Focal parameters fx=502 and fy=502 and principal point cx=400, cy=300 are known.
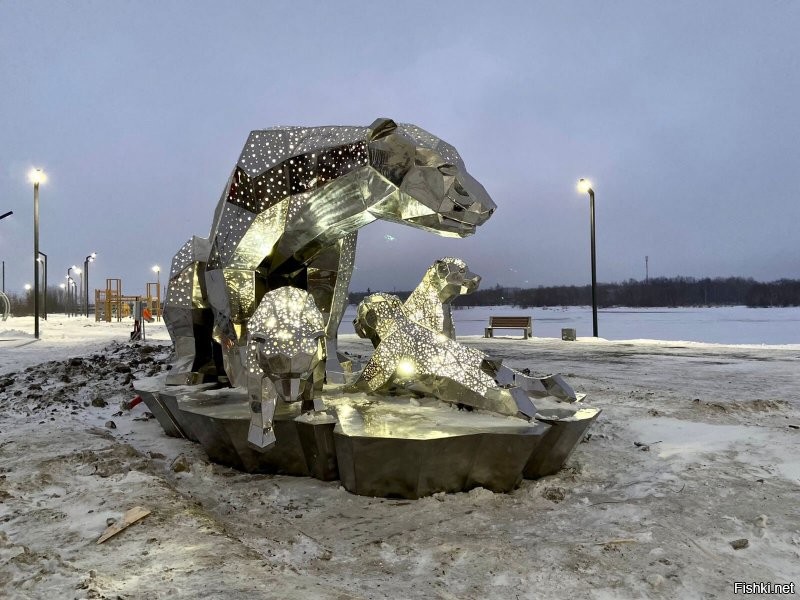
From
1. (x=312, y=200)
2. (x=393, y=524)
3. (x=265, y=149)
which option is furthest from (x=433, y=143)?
(x=393, y=524)

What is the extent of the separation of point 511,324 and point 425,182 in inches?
625

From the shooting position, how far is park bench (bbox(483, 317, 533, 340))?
17.9m

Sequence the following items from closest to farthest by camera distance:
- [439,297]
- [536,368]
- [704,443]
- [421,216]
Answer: [421,216] → [439,297] → [704,443] → [536,368]

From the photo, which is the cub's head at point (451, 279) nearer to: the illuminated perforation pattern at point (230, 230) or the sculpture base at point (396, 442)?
the sculpture base at point (396, 442)

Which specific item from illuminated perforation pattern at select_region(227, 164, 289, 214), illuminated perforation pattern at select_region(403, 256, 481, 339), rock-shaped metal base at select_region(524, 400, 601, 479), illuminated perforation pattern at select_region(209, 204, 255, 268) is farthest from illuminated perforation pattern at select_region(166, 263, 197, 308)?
rock-shaped metal base at select_region(524, 400, 601, 479)

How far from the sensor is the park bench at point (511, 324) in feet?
58.9

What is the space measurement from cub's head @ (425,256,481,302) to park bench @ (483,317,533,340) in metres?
14.2

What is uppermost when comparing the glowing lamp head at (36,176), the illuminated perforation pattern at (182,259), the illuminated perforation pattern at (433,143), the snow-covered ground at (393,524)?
the glowing lamp head at (36,176)

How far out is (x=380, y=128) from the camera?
323 cm

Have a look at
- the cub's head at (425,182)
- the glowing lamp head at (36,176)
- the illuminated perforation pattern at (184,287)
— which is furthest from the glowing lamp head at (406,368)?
the glowing lamp head at (36,176)

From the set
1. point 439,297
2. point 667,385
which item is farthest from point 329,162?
point 667,385

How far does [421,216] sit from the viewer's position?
3244 mm

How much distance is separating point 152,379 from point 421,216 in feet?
10.2

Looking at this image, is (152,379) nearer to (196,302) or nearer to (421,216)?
(196,302)
